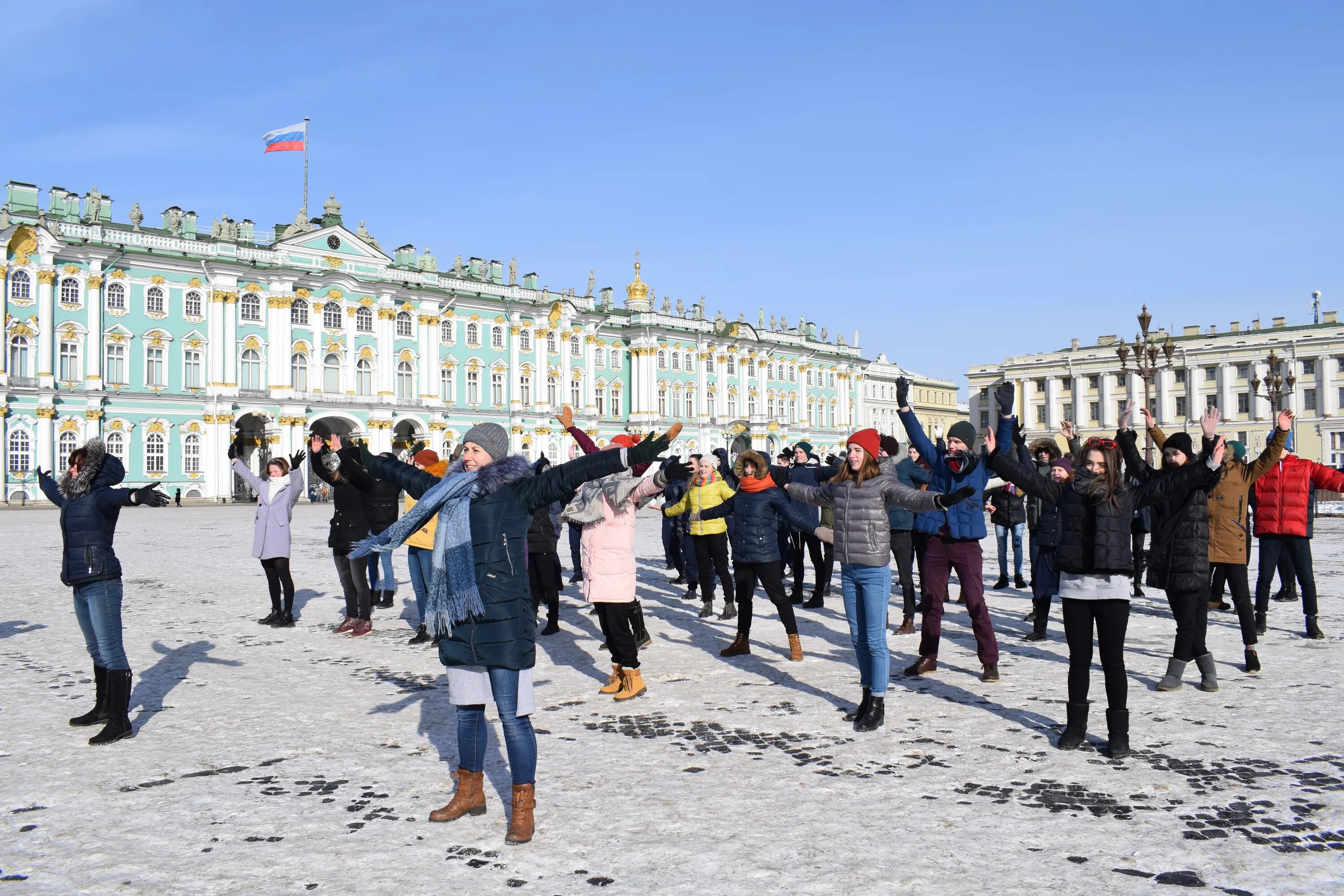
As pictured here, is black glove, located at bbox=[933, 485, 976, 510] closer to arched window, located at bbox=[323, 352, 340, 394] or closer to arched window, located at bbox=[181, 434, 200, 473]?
arched window, located at bbox=[181, 434, 200, 473]

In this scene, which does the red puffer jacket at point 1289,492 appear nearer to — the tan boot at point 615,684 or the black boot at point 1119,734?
the black boot at point 1119,734

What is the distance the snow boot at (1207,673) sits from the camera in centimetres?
800

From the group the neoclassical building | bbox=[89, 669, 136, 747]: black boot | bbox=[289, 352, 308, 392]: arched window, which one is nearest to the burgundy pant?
bbox=[89, 669, 136, 747]: black boot

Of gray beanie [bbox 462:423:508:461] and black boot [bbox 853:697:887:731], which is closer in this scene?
gray beanie [bbox 462:423:508:461]

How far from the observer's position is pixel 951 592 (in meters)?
14.4

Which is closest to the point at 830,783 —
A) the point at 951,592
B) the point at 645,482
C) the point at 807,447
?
the point at 645,482

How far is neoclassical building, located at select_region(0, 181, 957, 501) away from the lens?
46781 mm

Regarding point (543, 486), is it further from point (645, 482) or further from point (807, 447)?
point (807, 447)

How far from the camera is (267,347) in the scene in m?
53.0

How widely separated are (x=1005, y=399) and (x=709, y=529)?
16.2 ft

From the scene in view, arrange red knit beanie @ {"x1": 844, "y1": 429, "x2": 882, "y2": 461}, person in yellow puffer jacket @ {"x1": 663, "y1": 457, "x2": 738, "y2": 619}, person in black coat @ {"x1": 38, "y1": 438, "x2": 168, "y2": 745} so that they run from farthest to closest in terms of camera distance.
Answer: person in yellow puffer jacket @ {"x1": 663, "y1": 457, "x2": 738, "y2": 619} < red knit beanie @ {"x1": 844, "y1": 429, "x2": 882, "y2": 461} < person in black coat @ {"x1": 38, "y1": 438, "x2": 168, "y2": 745}

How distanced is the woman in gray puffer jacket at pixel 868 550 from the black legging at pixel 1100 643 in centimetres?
114

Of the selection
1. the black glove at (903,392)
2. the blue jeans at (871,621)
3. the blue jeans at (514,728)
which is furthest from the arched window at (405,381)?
the blue jeans at (514,728)

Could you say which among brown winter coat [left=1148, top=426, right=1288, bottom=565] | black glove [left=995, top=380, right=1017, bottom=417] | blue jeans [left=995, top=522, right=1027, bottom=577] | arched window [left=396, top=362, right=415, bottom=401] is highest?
arched window [left=396, top=362, right=415, bottom=401]
